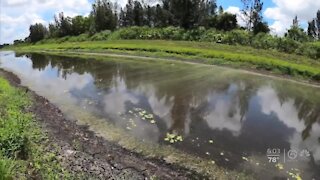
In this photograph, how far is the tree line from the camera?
163 feet

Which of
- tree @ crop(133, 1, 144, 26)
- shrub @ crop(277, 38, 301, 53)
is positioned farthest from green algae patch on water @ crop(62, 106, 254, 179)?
tree @ crop(133, 1, 144, 26)

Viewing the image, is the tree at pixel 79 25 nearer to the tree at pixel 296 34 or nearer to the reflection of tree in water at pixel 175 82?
the tree at pixel 296 34

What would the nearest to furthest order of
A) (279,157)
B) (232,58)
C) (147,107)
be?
1. (279,157)
2. (147,107)
3. (232,58)

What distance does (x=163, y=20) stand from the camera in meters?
69.8

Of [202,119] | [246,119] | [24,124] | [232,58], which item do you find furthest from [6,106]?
[232,58]

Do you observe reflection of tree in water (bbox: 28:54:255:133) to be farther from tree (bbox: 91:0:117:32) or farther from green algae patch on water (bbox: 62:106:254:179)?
tree (bbox: 91:0:117:32)

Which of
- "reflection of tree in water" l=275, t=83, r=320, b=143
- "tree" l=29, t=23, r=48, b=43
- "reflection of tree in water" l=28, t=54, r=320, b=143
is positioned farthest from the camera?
"tree" l=29, t=23, r=48, b=43

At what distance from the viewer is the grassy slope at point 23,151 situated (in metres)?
8.85

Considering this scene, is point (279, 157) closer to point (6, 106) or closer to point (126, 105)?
point (126, 105)

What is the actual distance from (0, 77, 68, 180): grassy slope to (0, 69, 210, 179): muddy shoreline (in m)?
0.32

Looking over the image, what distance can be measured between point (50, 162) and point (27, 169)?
0.67 metres

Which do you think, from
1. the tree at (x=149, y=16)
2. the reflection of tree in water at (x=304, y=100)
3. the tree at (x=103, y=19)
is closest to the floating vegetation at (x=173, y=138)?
the reflection of tree in water at (x=304, y=100)

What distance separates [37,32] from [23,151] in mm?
99799

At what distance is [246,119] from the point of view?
50.3 feet
